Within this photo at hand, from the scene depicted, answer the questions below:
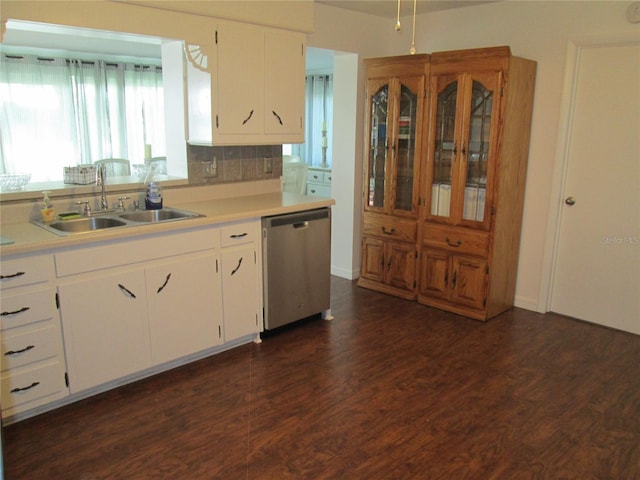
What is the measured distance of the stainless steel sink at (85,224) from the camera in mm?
2859

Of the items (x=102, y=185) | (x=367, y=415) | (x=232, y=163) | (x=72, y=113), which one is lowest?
(x=367, y=415)

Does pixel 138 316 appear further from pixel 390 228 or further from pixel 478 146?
pixel 478 146

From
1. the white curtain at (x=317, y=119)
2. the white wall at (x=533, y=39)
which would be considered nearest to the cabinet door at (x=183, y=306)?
the white wall at (x=533, y=39)

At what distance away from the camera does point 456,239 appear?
13.0 feet

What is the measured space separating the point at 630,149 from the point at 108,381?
3.71m

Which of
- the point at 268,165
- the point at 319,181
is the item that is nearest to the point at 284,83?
the point at 268,165

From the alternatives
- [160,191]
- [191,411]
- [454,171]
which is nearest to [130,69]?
[160,191]

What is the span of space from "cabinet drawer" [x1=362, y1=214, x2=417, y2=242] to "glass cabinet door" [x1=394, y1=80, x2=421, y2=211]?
130 millimetres

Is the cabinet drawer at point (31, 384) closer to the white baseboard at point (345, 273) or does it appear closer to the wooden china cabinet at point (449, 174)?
the wooden china cabinet at point (449, 174)

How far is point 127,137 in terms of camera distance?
686 cm

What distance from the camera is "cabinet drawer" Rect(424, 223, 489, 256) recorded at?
12.5ft

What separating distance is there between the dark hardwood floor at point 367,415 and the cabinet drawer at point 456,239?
2.20 feet

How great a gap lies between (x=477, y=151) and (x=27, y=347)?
3.19m

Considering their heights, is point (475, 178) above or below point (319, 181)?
above
